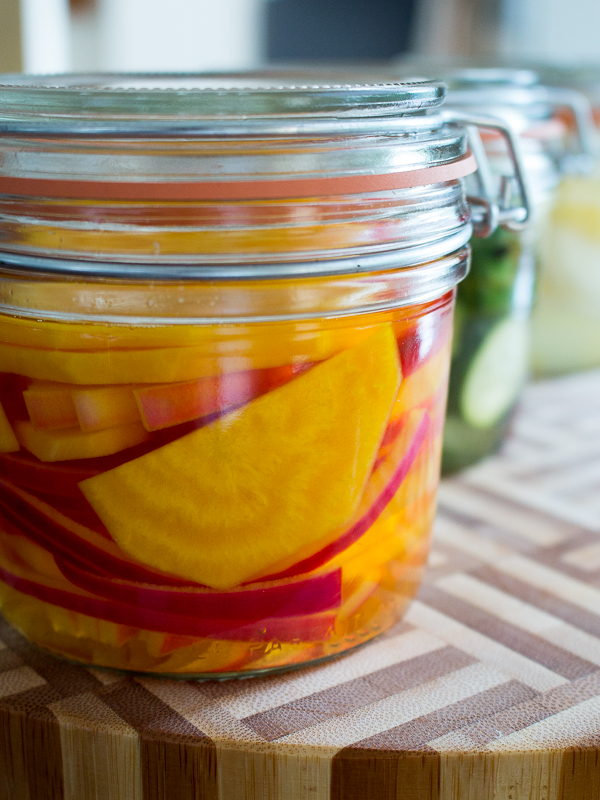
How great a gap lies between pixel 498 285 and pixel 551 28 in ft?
4.51

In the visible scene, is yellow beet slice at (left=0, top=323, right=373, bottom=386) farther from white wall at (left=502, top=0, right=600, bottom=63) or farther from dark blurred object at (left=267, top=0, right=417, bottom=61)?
white wall at (left=502, top=0, right=600, bottom=63)

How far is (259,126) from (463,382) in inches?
13.3

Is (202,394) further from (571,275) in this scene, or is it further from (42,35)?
(571,275)

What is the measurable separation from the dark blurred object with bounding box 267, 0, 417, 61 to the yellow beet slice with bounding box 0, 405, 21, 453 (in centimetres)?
144

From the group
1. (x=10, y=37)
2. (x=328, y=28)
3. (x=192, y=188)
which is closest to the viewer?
(x=192, y=188)

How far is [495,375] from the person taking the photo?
667 millimetres

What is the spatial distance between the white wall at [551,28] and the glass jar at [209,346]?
1544 millimetres

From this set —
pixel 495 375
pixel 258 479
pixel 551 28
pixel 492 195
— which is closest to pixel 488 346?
pixel 495 375

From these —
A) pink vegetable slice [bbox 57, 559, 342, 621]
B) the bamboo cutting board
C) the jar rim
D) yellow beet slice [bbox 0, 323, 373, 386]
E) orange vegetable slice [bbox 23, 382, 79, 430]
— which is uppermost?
the jar rim

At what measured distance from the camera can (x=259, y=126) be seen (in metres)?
0.35

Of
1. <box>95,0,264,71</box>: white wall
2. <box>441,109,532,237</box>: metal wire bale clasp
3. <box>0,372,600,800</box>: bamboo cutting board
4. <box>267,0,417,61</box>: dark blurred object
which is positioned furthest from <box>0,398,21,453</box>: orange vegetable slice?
<box>267,0,417,61</box>: dark blurred object

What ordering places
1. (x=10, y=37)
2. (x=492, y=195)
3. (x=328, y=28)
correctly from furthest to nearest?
1. (x=328, y=28)
2. (x=10, y=37)
3. (x=492, y=195)

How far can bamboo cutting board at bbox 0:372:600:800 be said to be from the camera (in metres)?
0.38

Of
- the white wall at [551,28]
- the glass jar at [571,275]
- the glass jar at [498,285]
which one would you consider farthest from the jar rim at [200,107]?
the white wall at [551,28]
